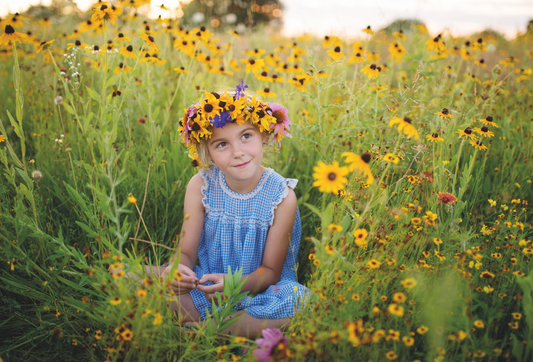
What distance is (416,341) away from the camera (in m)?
1.25

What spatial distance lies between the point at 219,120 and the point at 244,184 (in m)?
0.48

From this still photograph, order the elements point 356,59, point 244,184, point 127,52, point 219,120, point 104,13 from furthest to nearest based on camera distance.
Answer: point 356,59 < point 127,52 < point 244,184 < point 104,13 < point 219,120

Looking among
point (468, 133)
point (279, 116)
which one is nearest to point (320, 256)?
point (279, 116)

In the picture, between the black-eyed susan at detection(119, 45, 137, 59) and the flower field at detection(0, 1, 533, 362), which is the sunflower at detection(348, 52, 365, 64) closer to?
the flower field at detection(0, 1, 533, 362)

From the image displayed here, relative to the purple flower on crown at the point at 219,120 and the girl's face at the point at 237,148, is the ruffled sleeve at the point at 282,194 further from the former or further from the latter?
the purple flower on crown at the point at 219,120

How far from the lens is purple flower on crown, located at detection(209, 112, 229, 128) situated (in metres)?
1.52

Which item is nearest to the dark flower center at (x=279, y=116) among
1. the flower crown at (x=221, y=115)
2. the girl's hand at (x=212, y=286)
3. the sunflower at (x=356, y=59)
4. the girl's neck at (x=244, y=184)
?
the flower crown at (x=221, y=115)

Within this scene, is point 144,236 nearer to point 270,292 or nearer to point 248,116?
point 270,292

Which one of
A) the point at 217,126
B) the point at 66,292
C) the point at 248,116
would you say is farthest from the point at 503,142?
the point at 66,292

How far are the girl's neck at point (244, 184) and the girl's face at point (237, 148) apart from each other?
0.17 m

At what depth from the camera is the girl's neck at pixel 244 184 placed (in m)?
1.85

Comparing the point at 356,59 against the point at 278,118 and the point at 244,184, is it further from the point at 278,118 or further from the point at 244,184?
the point at 244,184

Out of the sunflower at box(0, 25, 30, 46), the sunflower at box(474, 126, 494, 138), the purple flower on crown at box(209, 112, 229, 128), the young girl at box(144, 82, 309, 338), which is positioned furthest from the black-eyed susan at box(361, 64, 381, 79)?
the sunflower at box(0, 25, 30, 46)

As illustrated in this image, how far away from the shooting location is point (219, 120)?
59.7 inches
